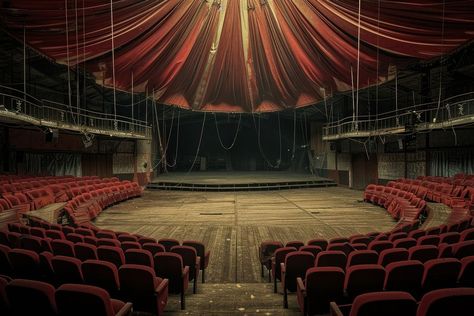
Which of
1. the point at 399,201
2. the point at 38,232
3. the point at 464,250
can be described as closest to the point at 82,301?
the point at 38,232

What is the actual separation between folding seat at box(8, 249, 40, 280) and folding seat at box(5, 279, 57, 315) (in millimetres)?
1202

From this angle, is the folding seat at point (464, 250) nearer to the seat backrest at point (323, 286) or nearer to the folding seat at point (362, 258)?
the folding seat at point (362, 258)

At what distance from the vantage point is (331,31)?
1252 centimetres

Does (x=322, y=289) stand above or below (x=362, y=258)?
below

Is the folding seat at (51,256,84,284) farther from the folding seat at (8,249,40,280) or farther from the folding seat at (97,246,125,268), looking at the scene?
the folding seat at (97,246,125,268)

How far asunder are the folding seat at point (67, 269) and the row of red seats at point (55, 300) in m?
0.90

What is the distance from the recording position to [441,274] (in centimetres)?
338

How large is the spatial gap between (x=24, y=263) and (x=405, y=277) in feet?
14.0

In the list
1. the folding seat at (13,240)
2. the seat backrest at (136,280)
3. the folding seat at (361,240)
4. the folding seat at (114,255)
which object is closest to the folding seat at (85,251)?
the folding seat at (114,255)

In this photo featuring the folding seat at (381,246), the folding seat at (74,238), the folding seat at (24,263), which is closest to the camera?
the folding seat at (24,263)

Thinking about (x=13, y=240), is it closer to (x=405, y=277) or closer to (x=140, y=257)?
(x=140, y=257)

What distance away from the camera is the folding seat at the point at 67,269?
3498 millimetres

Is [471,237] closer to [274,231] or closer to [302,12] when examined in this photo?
[274,231]

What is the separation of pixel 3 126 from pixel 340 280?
53.5ft
